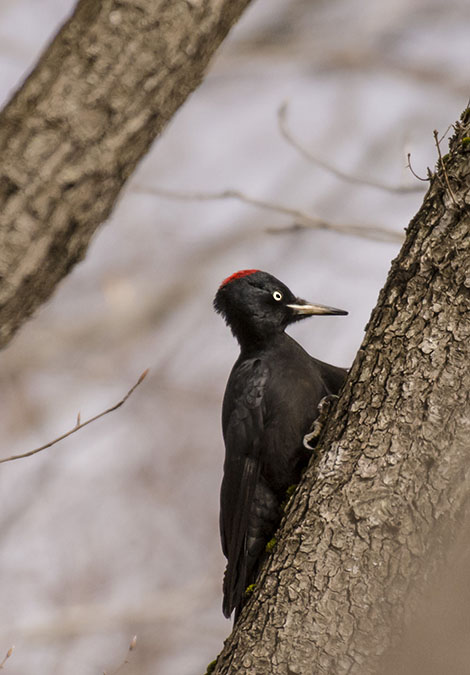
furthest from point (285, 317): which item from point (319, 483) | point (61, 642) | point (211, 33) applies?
point (61, 642)

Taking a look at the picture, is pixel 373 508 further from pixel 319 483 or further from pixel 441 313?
pixel 441 313

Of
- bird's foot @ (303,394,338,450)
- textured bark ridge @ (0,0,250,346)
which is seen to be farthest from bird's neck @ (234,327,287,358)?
textured bark ridge @ (0,0,250,346)

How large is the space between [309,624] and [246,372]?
5.29 ft

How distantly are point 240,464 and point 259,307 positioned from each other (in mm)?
910

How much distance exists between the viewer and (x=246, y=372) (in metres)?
4.07

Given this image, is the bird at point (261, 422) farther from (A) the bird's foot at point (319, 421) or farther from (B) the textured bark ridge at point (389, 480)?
(B) the textured bark ridge at point (389, 480)

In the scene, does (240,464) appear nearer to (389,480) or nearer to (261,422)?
(261,422)

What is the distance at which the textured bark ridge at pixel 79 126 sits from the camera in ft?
8.25

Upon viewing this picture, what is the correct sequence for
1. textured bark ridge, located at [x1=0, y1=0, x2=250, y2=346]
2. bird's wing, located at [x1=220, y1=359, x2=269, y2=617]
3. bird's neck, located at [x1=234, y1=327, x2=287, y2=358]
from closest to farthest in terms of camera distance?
1. textured bark ridge, located at [x1=0, y1=0, x2=250, y2=346]
2. bird's wing, located at [x1=220, y1=359, x2=269, y2=617]
3. bird's neck, located at [x1=234, y1=327, x2=287, y2=358]

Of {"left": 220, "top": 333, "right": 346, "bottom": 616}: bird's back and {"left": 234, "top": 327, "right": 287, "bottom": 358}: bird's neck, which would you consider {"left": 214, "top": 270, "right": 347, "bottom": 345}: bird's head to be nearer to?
{"left": 234, "top": 327, "right": 287, "bottom": 358}: bird's neck

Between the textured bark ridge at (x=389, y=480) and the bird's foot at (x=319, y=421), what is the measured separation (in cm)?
77

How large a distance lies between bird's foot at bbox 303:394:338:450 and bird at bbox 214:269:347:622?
34 mm

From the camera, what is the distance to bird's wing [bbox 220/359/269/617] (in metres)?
3.63

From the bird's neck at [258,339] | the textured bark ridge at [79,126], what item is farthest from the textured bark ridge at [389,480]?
the bird's neck at [258,339]
